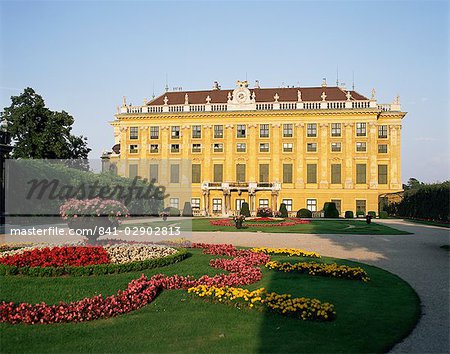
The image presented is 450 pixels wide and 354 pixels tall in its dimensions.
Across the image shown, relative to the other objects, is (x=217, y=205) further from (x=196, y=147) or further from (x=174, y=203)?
(x=196, y=147)

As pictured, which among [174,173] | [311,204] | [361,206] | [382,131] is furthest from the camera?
[174,173]

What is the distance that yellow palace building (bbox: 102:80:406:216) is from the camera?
62.1 meters

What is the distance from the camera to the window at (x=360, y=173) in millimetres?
62062

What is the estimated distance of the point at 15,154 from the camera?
4991 centimetres

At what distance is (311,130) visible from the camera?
2499 inches

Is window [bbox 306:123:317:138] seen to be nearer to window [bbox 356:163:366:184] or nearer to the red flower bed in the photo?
window [bbox 356:163:366:184]

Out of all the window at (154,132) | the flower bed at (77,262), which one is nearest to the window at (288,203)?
the window at (154,132)

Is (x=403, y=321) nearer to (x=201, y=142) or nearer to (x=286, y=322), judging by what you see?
(x=286, y=322)

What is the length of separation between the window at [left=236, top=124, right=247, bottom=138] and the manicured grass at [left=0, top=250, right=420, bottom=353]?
53.8 meters

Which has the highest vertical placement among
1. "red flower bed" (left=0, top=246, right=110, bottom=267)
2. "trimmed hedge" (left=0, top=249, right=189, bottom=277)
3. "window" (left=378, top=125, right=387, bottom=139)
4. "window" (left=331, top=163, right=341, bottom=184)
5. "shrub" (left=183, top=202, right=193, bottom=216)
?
"window" (left=378, top=125, right=387, bottom=139)

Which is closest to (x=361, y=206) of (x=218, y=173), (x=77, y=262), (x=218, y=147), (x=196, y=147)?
(x=218, y=173)

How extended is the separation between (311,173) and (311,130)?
232 inches

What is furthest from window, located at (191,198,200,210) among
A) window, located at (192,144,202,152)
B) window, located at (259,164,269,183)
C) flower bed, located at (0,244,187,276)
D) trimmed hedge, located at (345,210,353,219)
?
flower bed, located at (0,244,187,276)

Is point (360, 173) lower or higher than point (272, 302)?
higher
